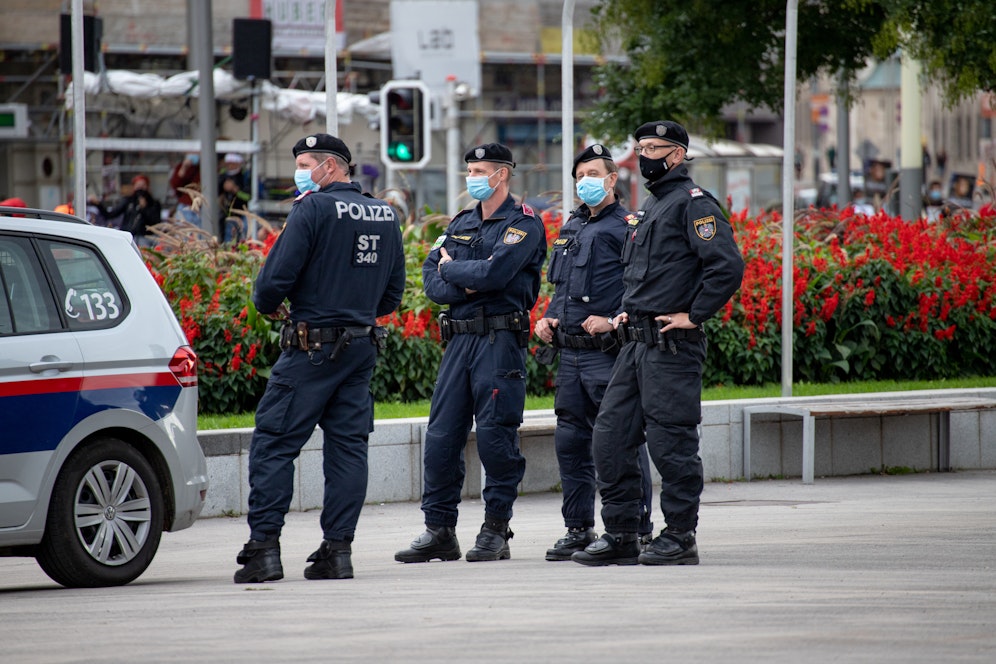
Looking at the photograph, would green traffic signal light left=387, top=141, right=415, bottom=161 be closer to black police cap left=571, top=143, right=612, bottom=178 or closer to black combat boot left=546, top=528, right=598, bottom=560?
black police cap left=571, top=143, right=612, bottom=178

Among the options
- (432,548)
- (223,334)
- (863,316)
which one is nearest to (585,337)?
(432,548)

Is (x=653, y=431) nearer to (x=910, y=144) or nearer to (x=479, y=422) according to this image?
(x=479, y=422)

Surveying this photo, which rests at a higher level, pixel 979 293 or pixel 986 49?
pixel 986 49

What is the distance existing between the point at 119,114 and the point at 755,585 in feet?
83.3

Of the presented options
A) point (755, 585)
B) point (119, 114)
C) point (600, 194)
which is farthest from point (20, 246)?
point (119, 114)

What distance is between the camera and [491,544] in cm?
752

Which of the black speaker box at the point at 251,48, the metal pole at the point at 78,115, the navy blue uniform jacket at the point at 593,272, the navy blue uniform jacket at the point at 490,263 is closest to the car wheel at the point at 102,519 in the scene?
the navy blue uniform jacket at the point at 490,263

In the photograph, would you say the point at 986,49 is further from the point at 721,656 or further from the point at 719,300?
the point at 721,656

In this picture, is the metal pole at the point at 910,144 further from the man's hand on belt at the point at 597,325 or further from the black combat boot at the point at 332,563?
the black combat boot at the point at 332,563

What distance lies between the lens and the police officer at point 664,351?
273 inches

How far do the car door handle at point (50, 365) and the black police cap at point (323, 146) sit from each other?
135cm

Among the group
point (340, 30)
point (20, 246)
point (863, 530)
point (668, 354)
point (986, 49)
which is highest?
point (340, 30)

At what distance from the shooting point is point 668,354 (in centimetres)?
699

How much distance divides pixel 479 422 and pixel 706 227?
4.73 ft
